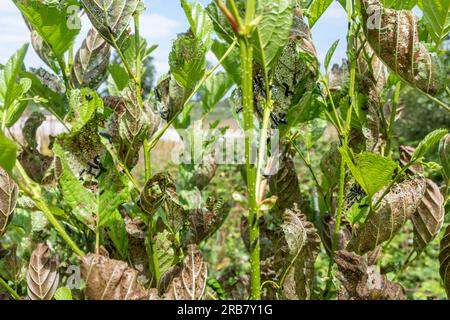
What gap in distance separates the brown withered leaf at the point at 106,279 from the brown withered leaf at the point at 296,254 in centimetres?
30

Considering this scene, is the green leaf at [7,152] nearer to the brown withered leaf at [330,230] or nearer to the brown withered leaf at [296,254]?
the brown withered leaf at [296,254]

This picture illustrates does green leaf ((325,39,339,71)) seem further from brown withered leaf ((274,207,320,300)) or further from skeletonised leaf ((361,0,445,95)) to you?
brown withered leaf ((274,207,320,300))

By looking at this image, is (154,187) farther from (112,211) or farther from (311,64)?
(311,64)

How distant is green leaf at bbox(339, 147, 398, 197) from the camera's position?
708mm

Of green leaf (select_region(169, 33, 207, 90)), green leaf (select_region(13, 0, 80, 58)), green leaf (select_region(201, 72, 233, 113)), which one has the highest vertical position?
green leaf (select_region(201, 72, 233, 113))

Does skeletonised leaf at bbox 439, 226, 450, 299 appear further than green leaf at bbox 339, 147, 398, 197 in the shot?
Yes

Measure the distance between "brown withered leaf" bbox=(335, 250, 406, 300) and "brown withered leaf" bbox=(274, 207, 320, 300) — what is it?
117 mm

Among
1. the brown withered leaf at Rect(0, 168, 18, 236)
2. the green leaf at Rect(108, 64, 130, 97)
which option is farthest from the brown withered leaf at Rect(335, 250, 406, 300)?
the green leaf at Rect(108, 64, 130, 97)

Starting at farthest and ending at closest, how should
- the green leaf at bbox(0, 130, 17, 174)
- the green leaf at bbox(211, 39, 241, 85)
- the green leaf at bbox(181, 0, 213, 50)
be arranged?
1. the green leaf at bbox(211, 39, 241, 85)
2. the green leaf at bbox(181, 0, 213, 50)
3. the green leaf at bbox(0, 130, 17, 174)

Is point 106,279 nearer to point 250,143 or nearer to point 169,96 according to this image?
point 250,143

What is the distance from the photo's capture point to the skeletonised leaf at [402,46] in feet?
2.51

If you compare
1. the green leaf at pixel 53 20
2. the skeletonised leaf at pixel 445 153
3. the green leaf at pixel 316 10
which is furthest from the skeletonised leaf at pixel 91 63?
the skeletonised leaf at pixel 445 153
